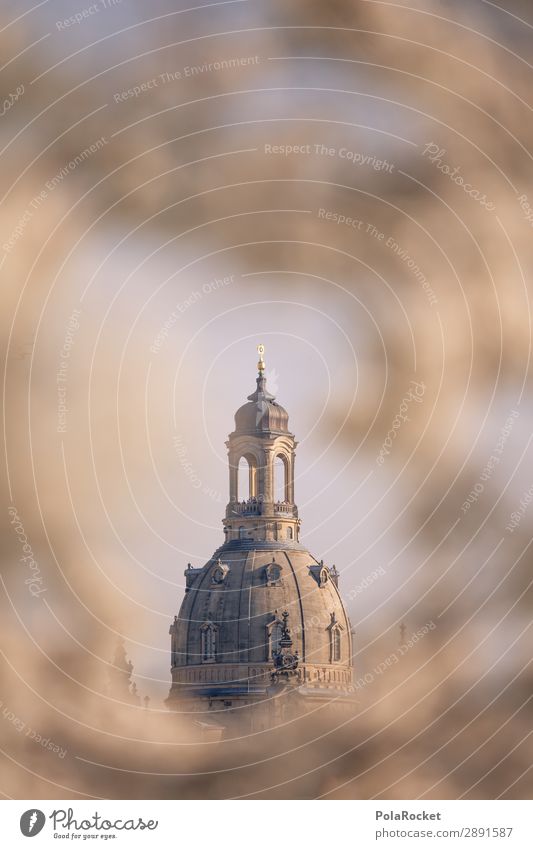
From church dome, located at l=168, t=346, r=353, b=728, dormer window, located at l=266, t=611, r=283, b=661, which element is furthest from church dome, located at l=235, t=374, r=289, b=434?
dormer window, located at l=266, t=611, r=283, b=661

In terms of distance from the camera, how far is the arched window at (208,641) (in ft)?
599

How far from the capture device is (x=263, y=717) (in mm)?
166500

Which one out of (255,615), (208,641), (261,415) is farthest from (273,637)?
(261,415)

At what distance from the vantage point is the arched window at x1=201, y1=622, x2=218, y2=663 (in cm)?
18250

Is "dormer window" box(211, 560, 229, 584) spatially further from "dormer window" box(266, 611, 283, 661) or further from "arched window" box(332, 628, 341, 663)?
"arched window" box(332, 628, 341, 663)

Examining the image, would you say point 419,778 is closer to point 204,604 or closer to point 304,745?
point 304,745

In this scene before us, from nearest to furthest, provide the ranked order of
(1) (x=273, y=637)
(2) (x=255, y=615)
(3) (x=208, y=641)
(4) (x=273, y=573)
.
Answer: (1) (x=273, y=637) < (2) (x=255, y=615) < (3) (x=208, y=641) < (4) (x=273, y=573)

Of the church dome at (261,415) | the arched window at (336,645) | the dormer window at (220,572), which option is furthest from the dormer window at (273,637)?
the church dome at (261,415)

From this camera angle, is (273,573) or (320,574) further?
(320,574)

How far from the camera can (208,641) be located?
183125 millimetres

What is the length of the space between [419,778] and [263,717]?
6486 centimetres

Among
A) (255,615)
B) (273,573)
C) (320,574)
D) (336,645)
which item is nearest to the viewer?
(255,615)

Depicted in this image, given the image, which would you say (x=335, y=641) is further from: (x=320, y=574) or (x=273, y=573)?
(x=273, y=573)

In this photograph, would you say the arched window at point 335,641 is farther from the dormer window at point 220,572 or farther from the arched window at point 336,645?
the dormer window at point 220,572
